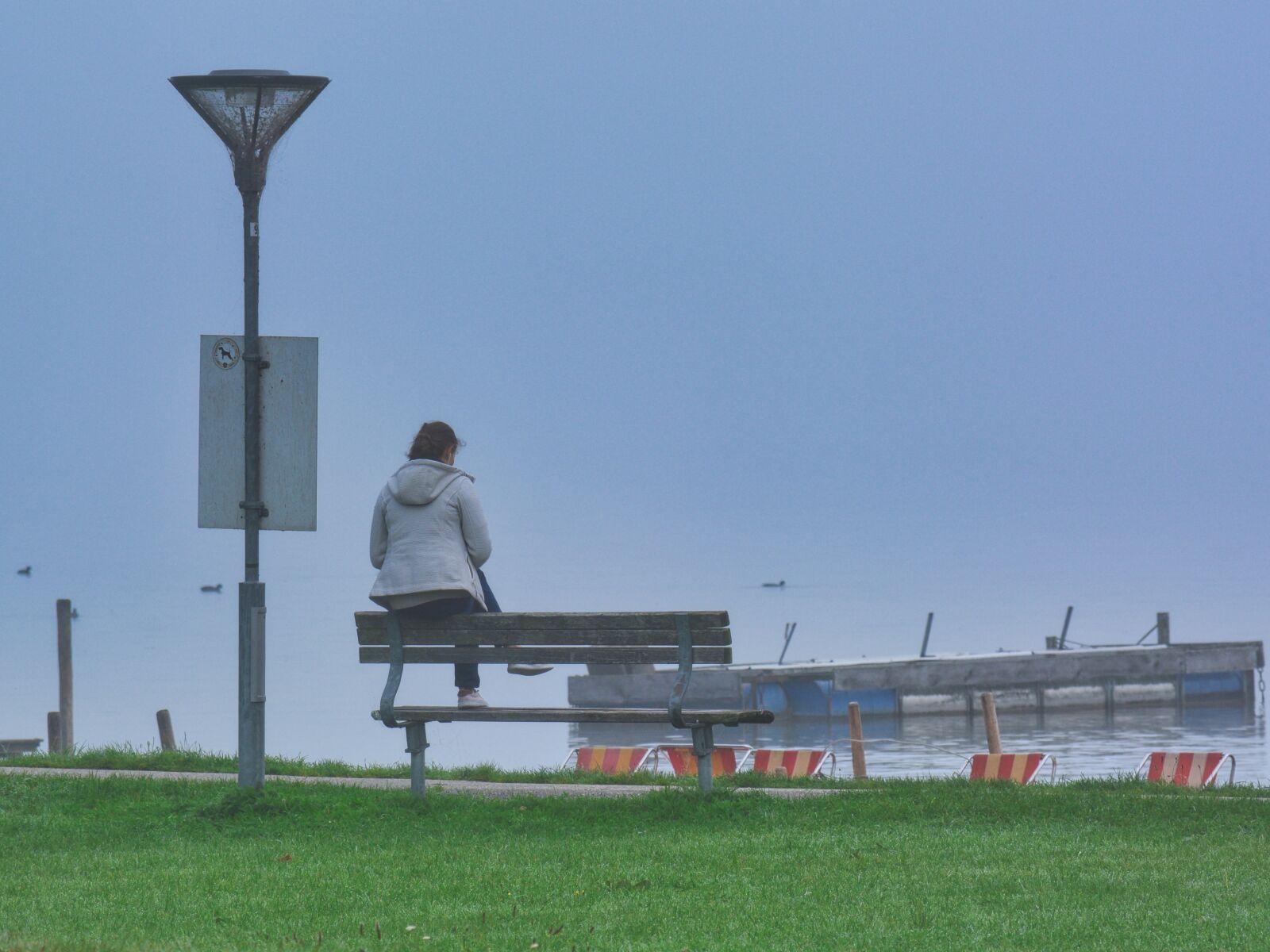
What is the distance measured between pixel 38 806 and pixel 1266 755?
1559 inches

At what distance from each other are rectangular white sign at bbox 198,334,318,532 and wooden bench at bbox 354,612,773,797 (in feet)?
2.64

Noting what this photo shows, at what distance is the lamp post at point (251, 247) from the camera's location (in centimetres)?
937

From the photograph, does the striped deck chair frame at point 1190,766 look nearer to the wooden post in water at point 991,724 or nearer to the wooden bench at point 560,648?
the wooden post in water at point 991,724

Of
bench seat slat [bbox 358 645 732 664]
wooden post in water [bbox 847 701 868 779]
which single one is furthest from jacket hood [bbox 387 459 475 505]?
wooden post in water [bbox 847 701 868 779]

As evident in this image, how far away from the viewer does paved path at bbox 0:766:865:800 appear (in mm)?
9930

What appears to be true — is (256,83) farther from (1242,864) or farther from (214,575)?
(214,575)

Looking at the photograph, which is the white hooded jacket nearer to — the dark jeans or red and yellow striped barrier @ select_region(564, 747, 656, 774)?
the dark jeans

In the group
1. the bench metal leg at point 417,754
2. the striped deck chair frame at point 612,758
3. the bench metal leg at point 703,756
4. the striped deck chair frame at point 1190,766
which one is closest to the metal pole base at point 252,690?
the bench metal leg at point 417,754

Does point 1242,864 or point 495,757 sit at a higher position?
point 1242,864

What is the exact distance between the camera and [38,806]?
9766 millimetres

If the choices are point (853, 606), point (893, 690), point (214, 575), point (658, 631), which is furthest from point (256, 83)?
point (214, 575)

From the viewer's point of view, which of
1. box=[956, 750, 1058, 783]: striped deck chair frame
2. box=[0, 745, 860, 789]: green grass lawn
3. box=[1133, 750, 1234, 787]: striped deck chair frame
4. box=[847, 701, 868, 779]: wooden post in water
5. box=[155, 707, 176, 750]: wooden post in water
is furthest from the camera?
box=[155, 707, 176, 750]: wooden post in water

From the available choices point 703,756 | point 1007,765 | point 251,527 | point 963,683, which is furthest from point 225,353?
point 963,683

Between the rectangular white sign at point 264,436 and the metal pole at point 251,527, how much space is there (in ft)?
0.13
